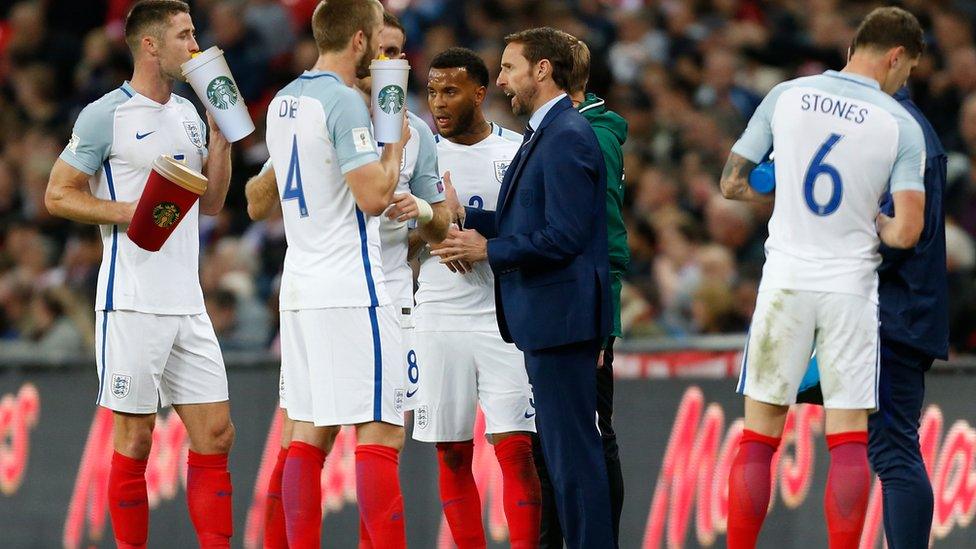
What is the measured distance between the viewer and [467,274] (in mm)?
6750

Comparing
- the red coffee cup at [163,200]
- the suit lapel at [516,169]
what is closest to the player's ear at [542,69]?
the suit lapel at [516,169]

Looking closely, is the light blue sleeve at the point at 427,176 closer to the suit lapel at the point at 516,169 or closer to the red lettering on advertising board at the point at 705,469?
the suit lapel at the point at 516,169

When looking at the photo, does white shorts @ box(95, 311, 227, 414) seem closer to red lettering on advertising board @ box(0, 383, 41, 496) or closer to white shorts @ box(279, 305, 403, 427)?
white shorts @ box(279, 305, 403, 427)

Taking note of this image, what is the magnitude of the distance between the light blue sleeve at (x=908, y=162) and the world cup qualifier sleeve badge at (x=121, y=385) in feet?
9.90

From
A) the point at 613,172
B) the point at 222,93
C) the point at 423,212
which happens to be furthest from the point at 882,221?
the point at 222,93

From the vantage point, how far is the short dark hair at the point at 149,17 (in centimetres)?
625

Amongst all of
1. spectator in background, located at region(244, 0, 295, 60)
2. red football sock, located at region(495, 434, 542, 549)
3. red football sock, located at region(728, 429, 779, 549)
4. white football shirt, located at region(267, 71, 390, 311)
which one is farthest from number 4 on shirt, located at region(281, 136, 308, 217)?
spectator in background, located at region(244, 0, 295, 60)

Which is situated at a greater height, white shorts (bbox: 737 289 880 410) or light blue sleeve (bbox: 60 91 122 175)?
light blue sleeve (bbox: 60 91 122 175)

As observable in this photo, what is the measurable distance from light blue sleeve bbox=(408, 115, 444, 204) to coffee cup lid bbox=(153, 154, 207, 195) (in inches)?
36.0

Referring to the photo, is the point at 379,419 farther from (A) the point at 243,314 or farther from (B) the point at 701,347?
(A) the point at 243,314

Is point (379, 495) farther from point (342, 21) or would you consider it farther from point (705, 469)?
point (705, 469)

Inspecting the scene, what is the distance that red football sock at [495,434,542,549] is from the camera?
6.52m

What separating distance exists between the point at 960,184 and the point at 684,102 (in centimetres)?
262

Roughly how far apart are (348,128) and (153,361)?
4.37 feet
